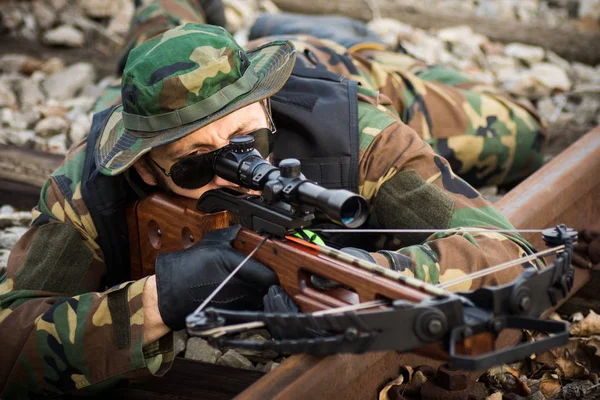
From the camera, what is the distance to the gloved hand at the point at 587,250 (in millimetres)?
3865

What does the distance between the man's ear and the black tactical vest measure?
5.6 inches

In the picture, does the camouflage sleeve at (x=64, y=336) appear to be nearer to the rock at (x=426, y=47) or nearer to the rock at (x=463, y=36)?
the rock at (x=426, y=47)

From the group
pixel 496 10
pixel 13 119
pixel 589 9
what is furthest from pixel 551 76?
pixel 13 119

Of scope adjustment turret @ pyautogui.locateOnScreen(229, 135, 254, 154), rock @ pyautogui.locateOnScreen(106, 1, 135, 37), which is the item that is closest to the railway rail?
scope adjustment turret @ pyautogui.locateOnScreen(229, 135, 254, 154)

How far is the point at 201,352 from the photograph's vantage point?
3.55m

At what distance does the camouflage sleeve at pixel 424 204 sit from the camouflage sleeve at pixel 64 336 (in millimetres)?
911

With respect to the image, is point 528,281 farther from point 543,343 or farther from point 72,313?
point 72,313

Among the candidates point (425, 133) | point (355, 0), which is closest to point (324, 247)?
point (425, 133)

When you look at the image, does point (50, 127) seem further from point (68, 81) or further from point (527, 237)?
point (527, 237)

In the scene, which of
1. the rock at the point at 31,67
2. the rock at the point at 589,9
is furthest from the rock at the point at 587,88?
the rock at the point at 31,67

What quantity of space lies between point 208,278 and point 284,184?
16.6 inches

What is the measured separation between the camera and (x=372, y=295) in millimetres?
2307

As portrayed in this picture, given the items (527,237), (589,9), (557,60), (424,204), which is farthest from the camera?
(589,9)

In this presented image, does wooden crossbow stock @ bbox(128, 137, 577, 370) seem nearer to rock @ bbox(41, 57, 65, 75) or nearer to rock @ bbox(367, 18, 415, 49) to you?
rock @ bbox(41, 57, 65, 75)
